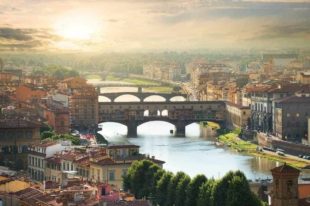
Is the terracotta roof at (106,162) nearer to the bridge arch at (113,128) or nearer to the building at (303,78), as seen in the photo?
the bridge arch at (113,128)

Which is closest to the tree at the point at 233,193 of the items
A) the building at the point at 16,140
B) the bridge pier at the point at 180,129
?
the building at the point at 16,140

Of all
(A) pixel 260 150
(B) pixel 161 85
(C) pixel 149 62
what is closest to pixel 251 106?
(A) pixel 260 150

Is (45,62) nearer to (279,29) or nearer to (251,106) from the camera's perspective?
(279,29)

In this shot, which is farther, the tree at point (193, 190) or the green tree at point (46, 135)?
the green tree at point (46, 135)

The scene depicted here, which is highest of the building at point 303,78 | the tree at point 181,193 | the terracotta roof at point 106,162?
the building at point 303,78

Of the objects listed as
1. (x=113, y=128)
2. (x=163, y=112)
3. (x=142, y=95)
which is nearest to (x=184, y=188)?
(x=113, y=128)

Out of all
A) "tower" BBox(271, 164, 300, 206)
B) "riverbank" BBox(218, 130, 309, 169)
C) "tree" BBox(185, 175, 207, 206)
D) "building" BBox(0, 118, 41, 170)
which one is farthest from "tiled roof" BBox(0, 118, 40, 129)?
"tower" BBox(271, 164, 300, 206)
